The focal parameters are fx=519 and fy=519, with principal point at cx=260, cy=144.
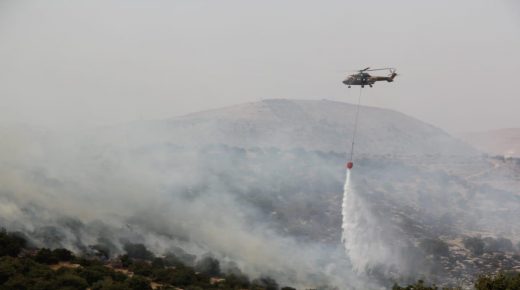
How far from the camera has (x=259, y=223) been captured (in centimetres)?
8694

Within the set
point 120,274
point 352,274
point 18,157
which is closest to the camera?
point 120,274

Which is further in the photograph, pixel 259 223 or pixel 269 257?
pixel 259 223

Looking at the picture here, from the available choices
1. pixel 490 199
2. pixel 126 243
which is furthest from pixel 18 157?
pixel 490 199

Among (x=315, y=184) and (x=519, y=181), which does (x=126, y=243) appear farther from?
(x=519, y=181)

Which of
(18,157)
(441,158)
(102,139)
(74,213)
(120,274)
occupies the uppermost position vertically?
(441,158)

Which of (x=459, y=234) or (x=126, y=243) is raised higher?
(x=459, y=234)

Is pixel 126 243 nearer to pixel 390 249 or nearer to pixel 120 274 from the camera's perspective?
pixel 120 274

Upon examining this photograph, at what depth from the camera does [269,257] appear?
72250 mm

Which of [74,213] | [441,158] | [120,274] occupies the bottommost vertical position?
[120,274]

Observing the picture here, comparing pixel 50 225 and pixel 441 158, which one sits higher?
pixel 441 158

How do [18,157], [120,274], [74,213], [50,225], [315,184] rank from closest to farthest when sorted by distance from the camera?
1. [120,274]
2. [50,225]
3. [74,213]
4. [18,157]
5. [315,184]

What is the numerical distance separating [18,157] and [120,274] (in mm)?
38386

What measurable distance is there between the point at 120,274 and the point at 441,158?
12624 centimetres

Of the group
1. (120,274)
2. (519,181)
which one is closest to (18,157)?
(120,274)
